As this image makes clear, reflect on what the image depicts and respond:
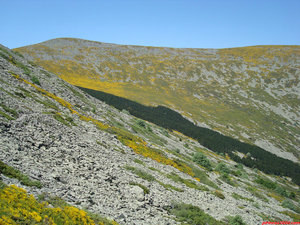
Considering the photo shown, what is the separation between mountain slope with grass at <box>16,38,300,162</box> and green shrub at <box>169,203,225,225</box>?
312 feet

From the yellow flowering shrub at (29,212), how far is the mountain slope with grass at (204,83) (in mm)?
103597

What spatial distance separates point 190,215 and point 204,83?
16300cm

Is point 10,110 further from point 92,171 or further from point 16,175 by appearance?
point 16,175

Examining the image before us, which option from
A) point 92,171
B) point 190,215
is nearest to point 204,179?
point 190,215

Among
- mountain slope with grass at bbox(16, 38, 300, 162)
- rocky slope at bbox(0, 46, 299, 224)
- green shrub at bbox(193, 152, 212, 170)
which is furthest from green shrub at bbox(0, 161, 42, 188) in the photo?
mountain slope with grass at bbox(16, 38, 300, 162)

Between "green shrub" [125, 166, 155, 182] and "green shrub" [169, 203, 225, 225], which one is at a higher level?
"green shrub" [125, 166, 155, 182]

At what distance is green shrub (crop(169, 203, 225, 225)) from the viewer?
14.5 meters

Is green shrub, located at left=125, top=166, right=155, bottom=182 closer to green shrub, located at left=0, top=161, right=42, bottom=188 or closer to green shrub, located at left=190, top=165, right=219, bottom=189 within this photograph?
green shrub, located at left=0, top=161, right=42, bottom=188

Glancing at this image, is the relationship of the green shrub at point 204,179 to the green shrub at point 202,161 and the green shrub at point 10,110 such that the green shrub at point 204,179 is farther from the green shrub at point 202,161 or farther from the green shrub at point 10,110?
the green shrub at point 10,110

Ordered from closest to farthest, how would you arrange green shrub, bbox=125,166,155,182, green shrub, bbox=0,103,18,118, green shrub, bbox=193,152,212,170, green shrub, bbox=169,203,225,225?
green shrub, bbox=169,203,225,225 < green shrub, bbox=0,103,18,118 < green shrub, bbox=125,166,155,182 < green shrub, bbox=193,152,212,170

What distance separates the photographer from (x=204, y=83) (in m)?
170

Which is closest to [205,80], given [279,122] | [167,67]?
[167,67]

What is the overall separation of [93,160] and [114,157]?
3757 millimetres

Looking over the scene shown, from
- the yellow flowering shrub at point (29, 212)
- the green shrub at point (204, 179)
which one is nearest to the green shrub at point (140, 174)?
the yellow flowering shrub at point (29, 212)
